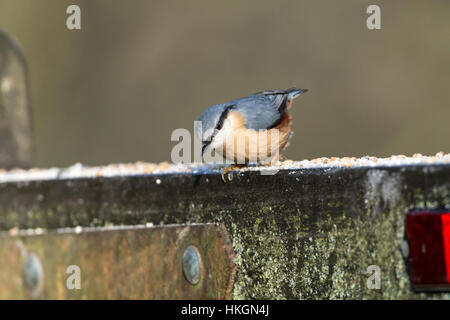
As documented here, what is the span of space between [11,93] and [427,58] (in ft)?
12.9

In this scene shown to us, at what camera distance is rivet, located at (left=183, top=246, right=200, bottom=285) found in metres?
1.79

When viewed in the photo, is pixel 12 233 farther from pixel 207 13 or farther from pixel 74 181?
pixel 207 13

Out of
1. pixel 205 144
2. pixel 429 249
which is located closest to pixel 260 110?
A: pixel 205 144

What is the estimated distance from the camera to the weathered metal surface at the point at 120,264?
1.78 meters

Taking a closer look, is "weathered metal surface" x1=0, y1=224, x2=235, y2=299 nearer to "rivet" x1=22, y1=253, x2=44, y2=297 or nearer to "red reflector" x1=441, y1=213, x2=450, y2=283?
"rivet" x1=22, y1=253, x2=44, y2=297

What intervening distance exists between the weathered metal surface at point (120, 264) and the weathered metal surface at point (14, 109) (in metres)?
1.47

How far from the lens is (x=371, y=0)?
7.09m

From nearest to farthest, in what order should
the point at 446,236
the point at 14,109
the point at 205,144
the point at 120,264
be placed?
the point at 446,236 < the point at 120,264 < the point at 205,144 < the point at 14,109

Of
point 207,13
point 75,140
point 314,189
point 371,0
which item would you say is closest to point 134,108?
point 75,140

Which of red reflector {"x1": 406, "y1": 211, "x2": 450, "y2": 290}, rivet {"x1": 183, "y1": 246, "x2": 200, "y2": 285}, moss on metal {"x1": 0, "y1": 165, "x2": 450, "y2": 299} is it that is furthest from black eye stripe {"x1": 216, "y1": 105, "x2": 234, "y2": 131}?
red reflector {"x1": 406, "y1": 211, "x2": 450, "y2": 290}

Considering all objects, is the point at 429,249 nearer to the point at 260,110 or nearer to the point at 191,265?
the point at 191,265

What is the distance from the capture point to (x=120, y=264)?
1865 mm

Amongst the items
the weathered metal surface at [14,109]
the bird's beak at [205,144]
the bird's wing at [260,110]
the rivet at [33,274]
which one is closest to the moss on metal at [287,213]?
the rivet at [33,274]

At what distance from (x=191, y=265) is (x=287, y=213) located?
276 mm
